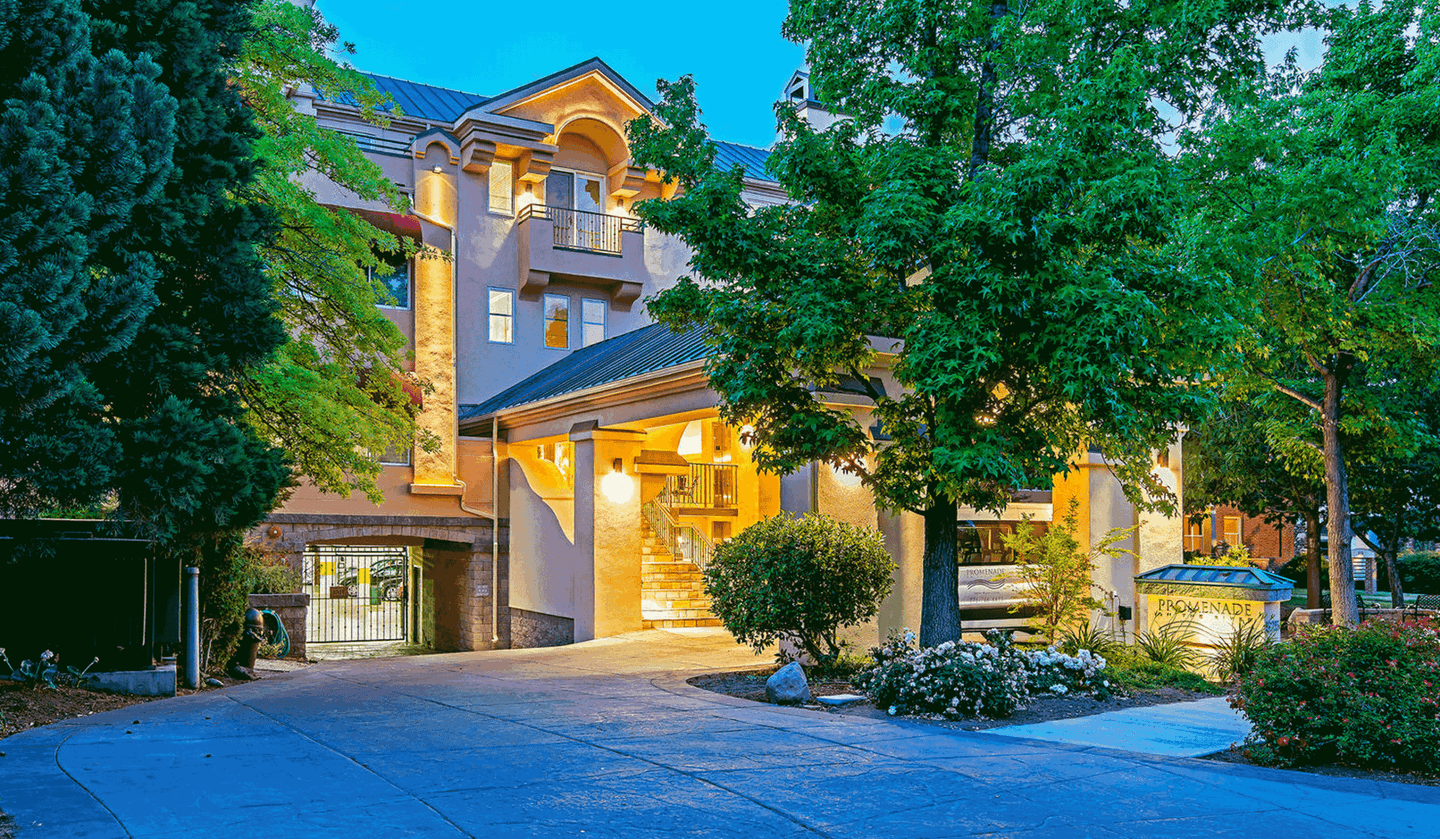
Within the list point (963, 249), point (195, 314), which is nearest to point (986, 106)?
point (963, 249)

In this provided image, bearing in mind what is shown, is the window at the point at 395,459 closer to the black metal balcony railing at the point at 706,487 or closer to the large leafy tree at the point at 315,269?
the black metal balcony railing at the point at 706,487

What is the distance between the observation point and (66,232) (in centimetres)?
728

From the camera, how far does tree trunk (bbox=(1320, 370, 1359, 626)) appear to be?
16.2m

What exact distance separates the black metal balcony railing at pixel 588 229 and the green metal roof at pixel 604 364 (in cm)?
240

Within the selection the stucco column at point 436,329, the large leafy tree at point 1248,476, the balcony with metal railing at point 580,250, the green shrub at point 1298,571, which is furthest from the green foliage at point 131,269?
the green shrub at point 1298,571

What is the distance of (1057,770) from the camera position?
282 inches

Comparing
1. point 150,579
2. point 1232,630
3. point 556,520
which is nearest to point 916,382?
point 1232,630

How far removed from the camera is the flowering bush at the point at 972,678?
9.73 metres

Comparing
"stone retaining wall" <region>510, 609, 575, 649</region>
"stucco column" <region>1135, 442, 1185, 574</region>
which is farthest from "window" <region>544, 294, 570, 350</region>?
"stucco column" <region>1135, 442, 1185, 574</region>

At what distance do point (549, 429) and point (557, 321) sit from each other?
554 cm

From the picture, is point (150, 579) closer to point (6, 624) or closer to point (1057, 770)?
point (6, 624)

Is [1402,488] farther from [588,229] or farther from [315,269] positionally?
[315,269]

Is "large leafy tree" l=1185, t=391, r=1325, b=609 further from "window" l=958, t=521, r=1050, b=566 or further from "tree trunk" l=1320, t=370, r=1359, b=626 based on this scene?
"tree trunk" l=1320, t=370, r=1359, b=626

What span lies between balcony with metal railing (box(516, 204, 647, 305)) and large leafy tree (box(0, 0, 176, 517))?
1613 cm
